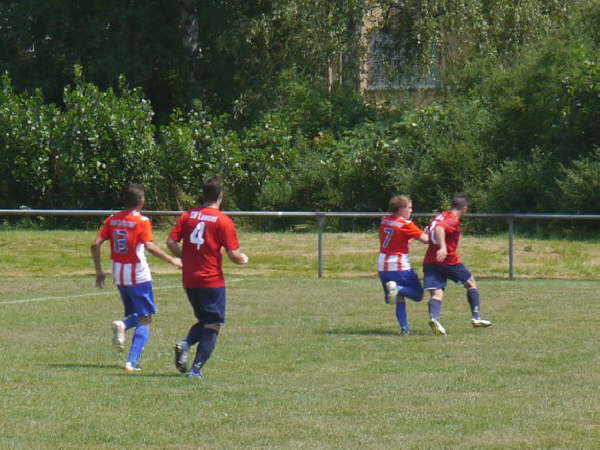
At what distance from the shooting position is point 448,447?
23.9ft

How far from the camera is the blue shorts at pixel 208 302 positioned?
995 centimetres

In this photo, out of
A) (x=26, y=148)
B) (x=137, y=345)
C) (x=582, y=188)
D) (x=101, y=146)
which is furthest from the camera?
(x=26, y=148)

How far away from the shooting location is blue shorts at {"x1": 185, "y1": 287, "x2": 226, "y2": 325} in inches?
392

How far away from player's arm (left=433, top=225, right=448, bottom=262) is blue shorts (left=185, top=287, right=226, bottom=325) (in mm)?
3589

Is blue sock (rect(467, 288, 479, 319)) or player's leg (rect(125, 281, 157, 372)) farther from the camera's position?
blue sock (rect(467, 288, 479, 319))

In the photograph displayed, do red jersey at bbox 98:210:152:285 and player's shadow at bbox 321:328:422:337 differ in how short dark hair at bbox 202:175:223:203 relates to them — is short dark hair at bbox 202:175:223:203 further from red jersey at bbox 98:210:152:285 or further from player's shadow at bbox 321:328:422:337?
player's shadow at bbox 321:328:422:337

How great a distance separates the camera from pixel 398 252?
1319 cm

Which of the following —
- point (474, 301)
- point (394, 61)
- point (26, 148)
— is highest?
point (394, 61)

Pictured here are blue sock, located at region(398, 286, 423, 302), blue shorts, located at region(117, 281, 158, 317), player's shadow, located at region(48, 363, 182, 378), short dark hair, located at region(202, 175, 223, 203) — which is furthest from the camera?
blue sock, located at region(398, 286, 423, 302)

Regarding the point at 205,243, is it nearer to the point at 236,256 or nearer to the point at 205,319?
the point at 236,256

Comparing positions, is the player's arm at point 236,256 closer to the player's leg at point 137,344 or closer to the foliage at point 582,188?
the player's leg at point 137,344

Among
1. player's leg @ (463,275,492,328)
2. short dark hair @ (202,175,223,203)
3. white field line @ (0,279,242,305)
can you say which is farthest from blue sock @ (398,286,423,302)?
white field line @ (0,279,242,305)

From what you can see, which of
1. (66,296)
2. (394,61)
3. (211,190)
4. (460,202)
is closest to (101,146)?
(394,61)

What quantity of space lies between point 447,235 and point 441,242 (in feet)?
1.40
